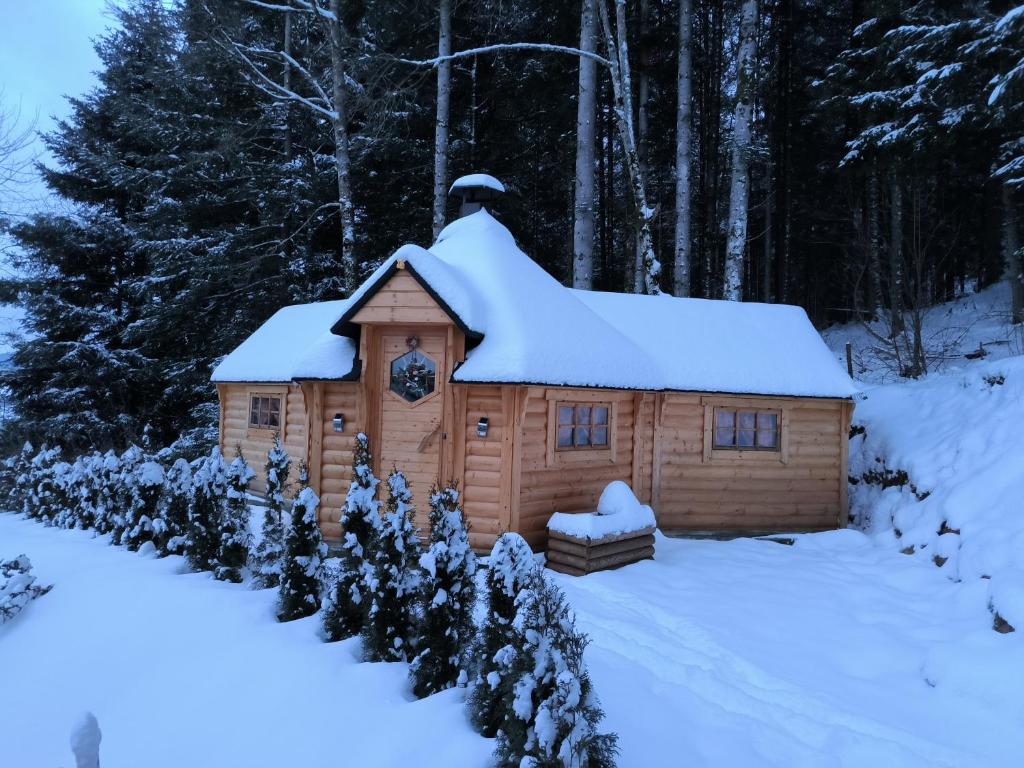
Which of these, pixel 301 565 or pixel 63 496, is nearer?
pixel 301 565

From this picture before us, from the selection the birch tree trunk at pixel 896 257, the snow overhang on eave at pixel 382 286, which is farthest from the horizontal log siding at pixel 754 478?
the birch tree trunk at pixel 896 257

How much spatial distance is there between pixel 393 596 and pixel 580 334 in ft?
16.6

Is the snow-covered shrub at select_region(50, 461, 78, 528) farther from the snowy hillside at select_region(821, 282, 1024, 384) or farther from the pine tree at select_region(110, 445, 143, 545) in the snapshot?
the snowy hillside at select_region(821, 282, 1024, 384)

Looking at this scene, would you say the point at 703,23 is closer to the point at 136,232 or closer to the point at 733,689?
the point at 136,232

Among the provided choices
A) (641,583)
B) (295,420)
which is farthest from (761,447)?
(295,420)

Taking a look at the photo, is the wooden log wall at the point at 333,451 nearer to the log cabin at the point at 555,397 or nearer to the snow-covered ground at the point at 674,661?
the log cabin at the point at 555,397

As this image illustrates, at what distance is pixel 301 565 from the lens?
5.43 m

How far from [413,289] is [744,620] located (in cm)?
581

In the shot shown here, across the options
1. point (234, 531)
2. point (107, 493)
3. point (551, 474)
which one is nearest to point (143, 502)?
point (107, 493)

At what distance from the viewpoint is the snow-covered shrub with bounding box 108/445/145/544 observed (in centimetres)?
859

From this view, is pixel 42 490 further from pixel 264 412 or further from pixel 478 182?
pixel 478 182

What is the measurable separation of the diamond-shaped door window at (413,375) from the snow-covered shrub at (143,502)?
3.95 meters

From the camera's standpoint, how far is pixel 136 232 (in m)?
16.5

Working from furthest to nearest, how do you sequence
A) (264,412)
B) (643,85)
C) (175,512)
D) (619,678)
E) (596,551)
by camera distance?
(643,85) < (264,412) < (175,512) < (596,551) < (619,678)
